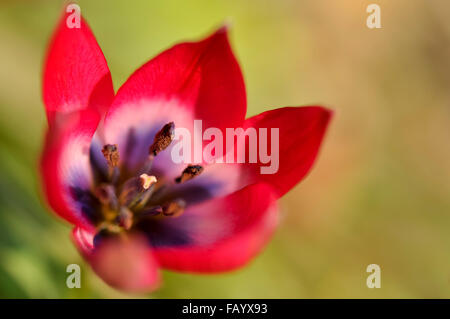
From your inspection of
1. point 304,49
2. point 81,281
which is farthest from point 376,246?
point 81,281

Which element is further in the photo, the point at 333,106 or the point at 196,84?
the point at 333,106

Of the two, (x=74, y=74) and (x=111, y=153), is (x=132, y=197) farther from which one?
(x=74, y=74)

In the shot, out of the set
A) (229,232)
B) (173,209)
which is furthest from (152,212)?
(229,232)

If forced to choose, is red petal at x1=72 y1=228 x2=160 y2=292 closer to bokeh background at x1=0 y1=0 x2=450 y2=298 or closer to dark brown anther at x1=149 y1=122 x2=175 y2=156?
dark brown anther at x1=149 y1=122 x2=175 y2=156

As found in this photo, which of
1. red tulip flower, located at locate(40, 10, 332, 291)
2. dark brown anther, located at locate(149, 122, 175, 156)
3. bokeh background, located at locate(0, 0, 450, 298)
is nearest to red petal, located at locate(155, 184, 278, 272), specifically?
red tulip flower, located at locate(40, 10, 332, 291)

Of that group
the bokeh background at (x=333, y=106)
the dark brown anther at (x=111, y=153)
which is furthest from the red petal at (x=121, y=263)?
the bokeh background at (x=333, y=106)

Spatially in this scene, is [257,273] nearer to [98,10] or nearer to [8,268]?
[8,268]
